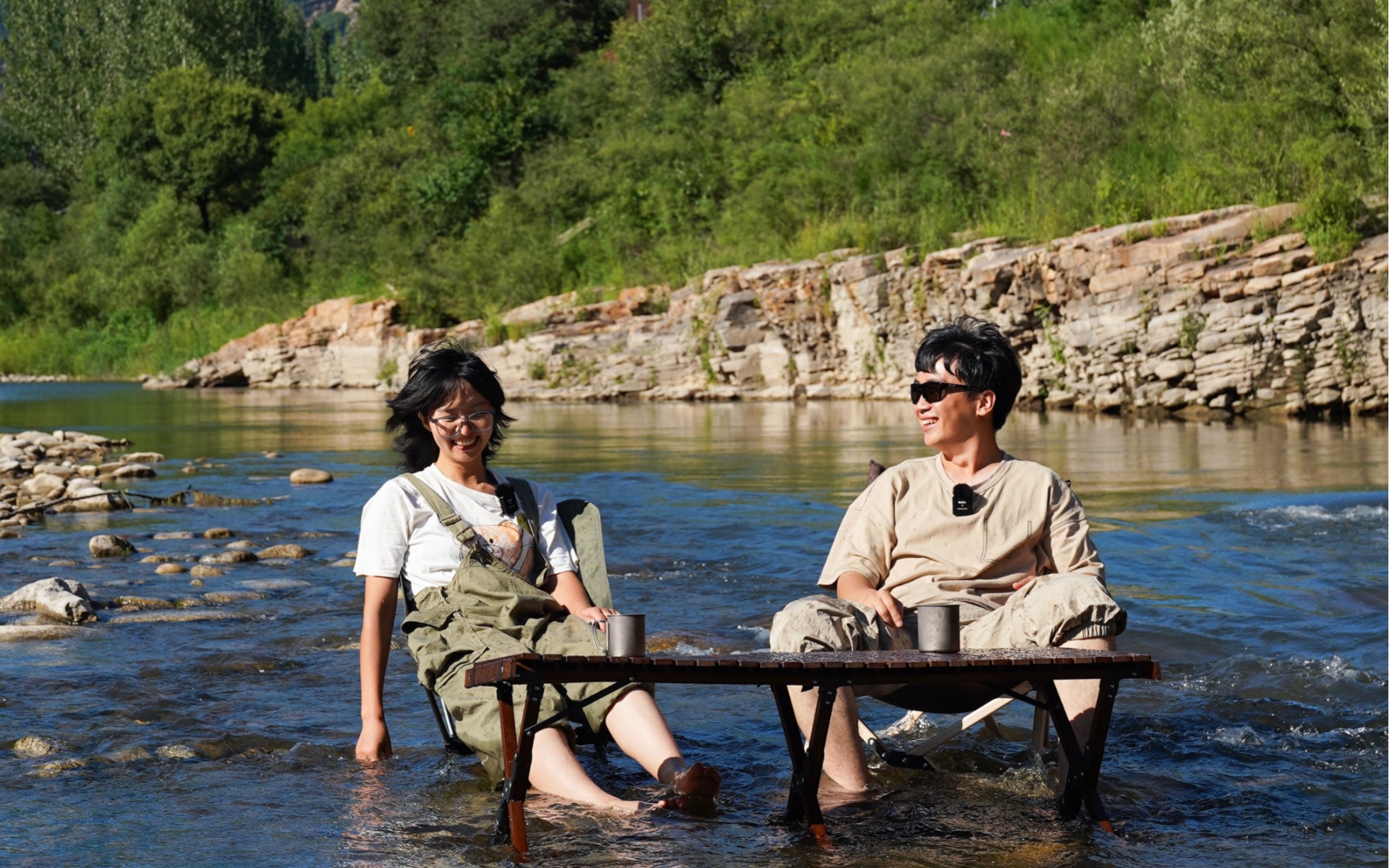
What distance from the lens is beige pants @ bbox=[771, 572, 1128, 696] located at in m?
4.18

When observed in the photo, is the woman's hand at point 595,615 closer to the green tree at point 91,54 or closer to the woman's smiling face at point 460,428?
the woman's smiling face at point 460,428

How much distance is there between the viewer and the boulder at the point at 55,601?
7.13 m

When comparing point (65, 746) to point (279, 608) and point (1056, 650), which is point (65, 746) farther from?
point (1056, 650)

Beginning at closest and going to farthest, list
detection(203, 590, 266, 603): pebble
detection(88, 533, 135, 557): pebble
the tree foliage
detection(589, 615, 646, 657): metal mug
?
detection(589, 615, 646, 657): metal mug → detection(203, 590, 266, 603): pebble → detection(88, 533, 135, 557): pebble → the tree foliage

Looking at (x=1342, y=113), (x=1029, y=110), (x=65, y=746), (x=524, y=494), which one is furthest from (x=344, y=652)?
(x=1029, y=110)

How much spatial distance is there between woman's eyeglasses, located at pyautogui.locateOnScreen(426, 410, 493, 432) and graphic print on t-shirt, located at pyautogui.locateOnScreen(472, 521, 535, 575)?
12.5 inches

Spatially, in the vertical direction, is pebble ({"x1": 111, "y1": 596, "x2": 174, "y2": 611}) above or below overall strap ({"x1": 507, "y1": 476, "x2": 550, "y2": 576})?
below

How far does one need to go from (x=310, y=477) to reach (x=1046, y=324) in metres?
13.2

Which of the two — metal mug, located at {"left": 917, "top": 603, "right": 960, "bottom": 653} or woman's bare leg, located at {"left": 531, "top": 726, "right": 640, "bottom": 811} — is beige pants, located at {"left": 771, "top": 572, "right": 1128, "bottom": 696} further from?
woman's bare leg, located at {"left": 531, "top": 726, "right": 640, "bottom": 811}

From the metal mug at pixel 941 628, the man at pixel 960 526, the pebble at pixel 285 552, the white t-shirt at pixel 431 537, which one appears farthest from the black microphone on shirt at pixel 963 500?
the pebble at pixel 285 552

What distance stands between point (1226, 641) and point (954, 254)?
63.1ft

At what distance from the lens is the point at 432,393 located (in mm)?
4805

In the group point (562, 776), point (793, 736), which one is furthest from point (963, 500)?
point (562, 776)

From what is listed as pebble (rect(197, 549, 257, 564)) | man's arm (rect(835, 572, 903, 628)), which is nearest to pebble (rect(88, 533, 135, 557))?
pebble (rect(197, 549, 257, 564))
